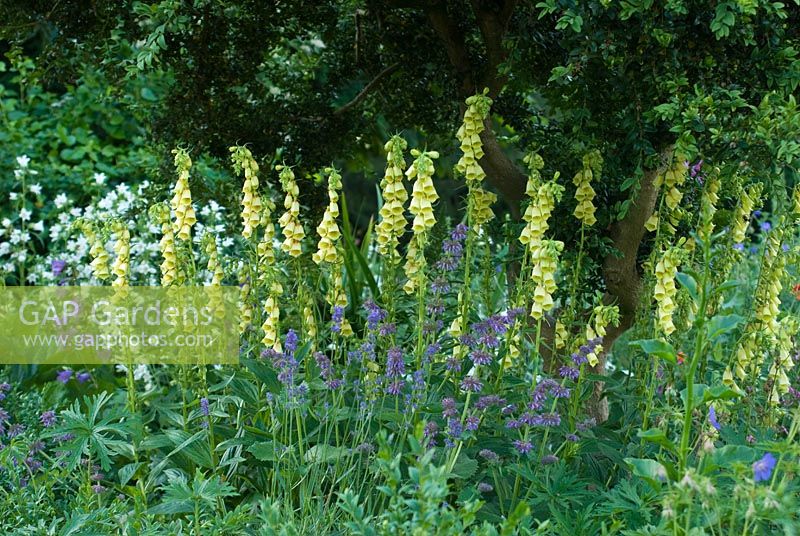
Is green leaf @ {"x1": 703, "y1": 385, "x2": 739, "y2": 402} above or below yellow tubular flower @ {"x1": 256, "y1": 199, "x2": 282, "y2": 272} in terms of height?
below

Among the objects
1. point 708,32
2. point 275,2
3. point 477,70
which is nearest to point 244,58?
point 275,2

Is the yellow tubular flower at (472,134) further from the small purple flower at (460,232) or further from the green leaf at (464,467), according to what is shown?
the green leaf at (464,467)

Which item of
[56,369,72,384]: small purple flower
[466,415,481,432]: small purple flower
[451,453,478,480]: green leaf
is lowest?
[451,453,478,480]: green leaf

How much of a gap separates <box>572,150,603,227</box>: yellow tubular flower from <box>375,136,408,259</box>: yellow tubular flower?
1.88 feet

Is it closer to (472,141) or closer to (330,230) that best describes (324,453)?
(330,230)

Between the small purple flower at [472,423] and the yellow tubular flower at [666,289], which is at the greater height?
the yellow tubular flower at [666,289]

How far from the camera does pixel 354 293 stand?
4.22 m

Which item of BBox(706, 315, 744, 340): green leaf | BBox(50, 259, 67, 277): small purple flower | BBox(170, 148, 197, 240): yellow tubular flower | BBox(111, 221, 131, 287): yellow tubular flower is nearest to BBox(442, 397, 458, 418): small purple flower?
BBox(706, 315, 744, 340): green leaf

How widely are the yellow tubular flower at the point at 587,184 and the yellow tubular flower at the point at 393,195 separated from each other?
0.57 meters

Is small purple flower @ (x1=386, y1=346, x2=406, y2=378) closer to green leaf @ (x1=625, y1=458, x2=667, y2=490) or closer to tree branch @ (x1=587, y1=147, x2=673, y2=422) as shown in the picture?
green leaf @ (x1=625, y1=458, x2=667, y2=490)

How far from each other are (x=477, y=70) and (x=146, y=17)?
1.21 m

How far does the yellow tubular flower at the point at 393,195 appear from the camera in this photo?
110 inches

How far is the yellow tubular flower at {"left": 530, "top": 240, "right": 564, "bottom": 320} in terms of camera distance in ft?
8.65

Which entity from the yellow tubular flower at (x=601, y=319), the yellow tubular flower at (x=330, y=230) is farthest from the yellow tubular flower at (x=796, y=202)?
the yellow tubular flower at (x=330, y=230)
